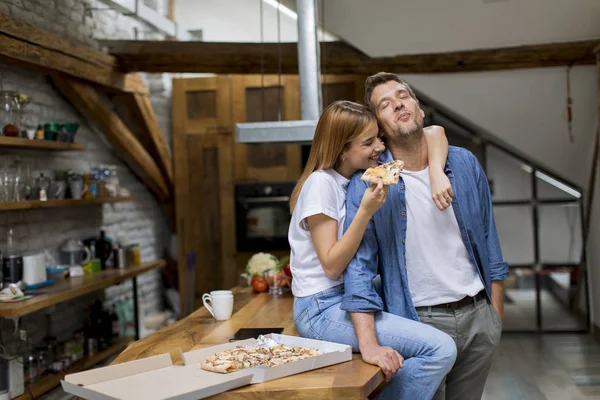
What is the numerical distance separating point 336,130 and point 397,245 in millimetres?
445

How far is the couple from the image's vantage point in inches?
87.7

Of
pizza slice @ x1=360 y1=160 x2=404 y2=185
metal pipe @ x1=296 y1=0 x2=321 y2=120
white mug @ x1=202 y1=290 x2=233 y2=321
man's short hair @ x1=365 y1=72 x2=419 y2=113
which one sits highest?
Answer: metal pipe @ x1=296 y1=0 x2=321 y2=120

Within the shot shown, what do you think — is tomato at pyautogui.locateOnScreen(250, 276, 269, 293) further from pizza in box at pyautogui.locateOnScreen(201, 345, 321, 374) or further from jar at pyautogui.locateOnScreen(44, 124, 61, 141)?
jar at pyautogui.locateOnScreen(44, 124, 61, 141)

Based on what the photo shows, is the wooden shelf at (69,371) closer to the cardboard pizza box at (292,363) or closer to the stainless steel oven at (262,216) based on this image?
the stainless steel oven at (262,216)

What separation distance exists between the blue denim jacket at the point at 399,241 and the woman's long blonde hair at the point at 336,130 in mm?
119

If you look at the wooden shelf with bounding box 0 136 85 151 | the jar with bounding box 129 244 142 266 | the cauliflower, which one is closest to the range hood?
the cauliflower

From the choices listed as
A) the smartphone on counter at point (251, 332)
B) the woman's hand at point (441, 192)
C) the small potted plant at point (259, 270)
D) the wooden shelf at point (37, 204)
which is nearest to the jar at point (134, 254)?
the wooden shelf at point (37, 204)

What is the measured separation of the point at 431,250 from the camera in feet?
7.93

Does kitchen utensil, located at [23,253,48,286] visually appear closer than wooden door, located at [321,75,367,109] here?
Yes

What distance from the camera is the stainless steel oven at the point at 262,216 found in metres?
6.81

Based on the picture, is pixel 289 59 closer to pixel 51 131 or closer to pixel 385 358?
pixel 51 131

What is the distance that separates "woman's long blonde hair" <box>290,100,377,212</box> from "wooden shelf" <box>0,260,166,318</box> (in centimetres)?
229

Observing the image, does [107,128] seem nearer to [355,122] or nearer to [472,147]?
[472,147]

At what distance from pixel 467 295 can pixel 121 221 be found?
4.77m
